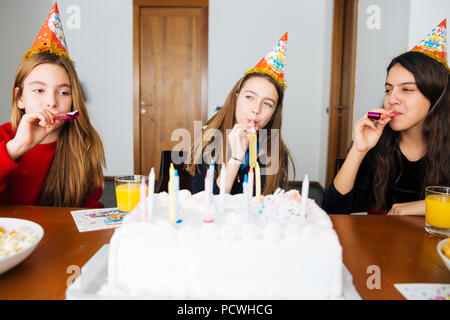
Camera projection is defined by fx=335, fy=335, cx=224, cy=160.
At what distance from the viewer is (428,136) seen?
1.41m

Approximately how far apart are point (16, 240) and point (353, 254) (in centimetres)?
75

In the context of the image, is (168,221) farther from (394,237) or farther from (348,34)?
(348,34)

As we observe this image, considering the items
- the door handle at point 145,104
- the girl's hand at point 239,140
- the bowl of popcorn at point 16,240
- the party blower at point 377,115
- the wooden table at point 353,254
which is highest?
the door handle at point 145,104

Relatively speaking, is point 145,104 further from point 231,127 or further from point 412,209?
point 412,209

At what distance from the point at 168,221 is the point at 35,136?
77 centimetres

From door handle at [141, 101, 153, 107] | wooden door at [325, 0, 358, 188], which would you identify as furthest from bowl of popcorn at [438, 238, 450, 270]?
door handle at [141, 101, 153, 107]

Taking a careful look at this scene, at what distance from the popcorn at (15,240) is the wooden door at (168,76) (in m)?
3.86

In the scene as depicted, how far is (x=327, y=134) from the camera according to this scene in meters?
4.06

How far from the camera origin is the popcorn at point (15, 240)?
0.67m

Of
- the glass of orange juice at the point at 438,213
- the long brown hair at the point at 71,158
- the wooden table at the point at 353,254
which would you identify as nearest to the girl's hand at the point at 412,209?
the wooden table at the point at 353,254

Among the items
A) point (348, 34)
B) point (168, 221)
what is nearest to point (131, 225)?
point (168, 221)

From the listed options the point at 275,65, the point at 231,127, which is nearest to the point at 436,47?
the point at 275,65

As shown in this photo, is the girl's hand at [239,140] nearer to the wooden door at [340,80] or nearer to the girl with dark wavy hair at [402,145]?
the girl with dark wavy hair at [402,145]
